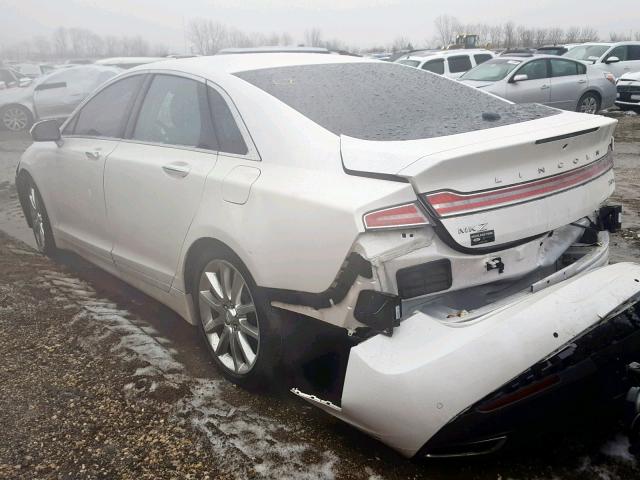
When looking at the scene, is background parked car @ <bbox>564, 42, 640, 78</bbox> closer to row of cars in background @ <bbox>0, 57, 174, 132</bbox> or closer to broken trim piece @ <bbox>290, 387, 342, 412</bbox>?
row of cars in background @ <bbox>0, 57, 174, 132</bbox>

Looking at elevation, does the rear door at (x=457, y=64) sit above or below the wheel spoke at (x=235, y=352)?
above

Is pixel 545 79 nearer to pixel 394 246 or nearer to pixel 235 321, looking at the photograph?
pixel 235 321

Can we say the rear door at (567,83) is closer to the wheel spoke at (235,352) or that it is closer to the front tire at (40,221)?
the front tire at (40,221)

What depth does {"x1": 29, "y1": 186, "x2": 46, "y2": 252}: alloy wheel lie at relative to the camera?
4824 mm

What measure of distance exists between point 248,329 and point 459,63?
44.4 feet

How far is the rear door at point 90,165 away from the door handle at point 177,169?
78 centimetres

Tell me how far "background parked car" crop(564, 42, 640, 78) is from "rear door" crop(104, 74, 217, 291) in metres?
15.6

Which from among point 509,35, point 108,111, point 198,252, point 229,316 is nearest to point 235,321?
point 229,316

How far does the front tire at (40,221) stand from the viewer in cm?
475

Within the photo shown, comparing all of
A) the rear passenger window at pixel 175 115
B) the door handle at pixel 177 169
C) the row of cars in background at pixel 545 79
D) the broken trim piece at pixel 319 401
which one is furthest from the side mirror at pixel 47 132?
the row of cars in background at pixel 545 79

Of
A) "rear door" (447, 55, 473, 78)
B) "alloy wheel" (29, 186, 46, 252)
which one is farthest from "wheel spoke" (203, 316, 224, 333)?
"rear door" (447, 55, 473, 78)

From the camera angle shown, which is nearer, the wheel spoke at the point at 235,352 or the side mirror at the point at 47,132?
the wheel spoke at the point at 235,352

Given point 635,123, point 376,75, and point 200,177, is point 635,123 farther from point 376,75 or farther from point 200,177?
point 200,177

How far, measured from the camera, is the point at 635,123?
12.7 meters
